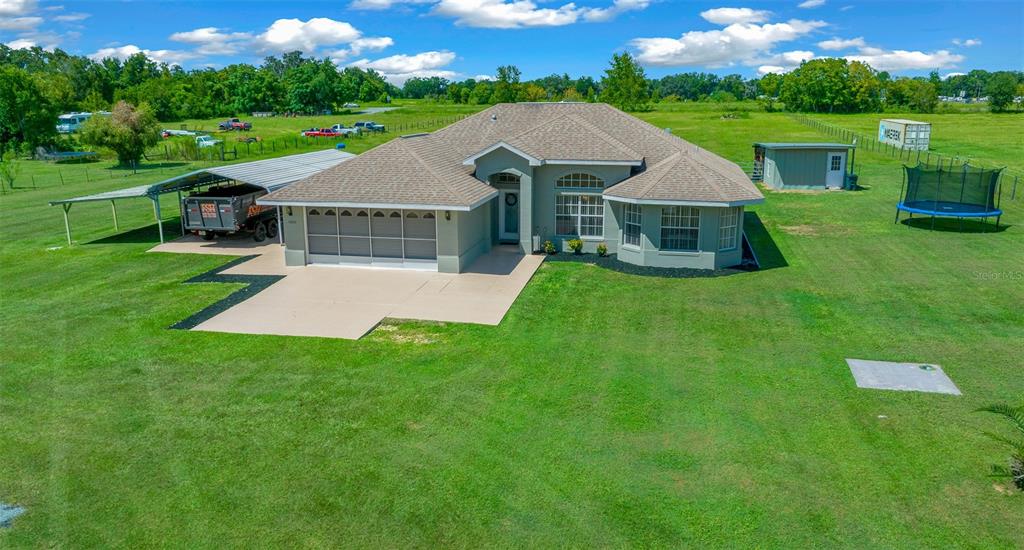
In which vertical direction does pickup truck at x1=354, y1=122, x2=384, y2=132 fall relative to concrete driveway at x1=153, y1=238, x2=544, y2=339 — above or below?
above

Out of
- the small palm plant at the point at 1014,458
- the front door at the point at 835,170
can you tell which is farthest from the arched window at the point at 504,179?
the front door at the point at 835,170

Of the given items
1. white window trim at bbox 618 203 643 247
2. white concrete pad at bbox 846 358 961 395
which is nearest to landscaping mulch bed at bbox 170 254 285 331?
white window trim at bbox 618 203 643 247

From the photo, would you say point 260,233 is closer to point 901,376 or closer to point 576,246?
point 576,246

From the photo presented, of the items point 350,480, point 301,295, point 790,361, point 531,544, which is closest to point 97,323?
point 301,295

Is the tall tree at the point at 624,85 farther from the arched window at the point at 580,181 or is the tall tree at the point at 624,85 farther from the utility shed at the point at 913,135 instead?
the arched window at the point at 580,181

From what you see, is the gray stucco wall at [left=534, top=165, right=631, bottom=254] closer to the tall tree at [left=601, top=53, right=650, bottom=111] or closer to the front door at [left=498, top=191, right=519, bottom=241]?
the front door at [left=498, top=191, right=519, bottom=241]
